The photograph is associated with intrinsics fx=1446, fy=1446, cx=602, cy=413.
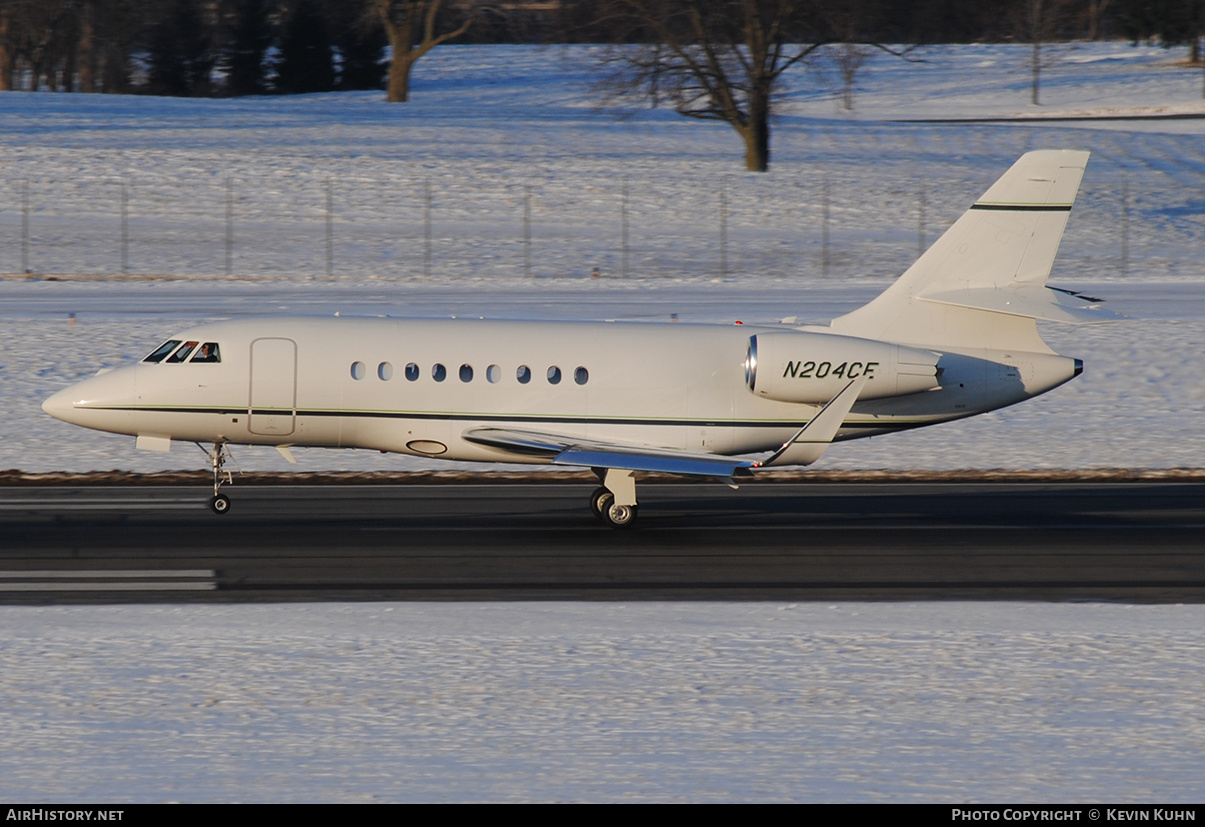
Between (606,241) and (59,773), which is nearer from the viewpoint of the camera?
(59,773)

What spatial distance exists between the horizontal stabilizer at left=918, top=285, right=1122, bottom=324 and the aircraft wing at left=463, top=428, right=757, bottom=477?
3.96 meters

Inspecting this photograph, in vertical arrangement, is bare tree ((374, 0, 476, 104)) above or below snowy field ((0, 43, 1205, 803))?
above

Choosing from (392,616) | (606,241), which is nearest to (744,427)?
(392,616)

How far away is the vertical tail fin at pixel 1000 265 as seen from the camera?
19.9 m

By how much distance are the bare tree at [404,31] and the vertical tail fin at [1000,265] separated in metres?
53.2

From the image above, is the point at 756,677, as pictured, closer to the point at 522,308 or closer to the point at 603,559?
the point at 603,559

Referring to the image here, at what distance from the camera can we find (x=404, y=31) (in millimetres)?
73625

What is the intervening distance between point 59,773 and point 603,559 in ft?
28.2

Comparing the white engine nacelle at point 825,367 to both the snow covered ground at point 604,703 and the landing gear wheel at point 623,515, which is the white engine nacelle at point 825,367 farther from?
the snow covered ground at point 604,703

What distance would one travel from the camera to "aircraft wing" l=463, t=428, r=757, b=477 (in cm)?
→ 1841

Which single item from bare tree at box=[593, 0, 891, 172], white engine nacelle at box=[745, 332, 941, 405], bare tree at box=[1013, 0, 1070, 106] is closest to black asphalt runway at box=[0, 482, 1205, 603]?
white engine nacelle at box=[745, 332, 941, 405]

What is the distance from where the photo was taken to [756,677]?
12.1 m

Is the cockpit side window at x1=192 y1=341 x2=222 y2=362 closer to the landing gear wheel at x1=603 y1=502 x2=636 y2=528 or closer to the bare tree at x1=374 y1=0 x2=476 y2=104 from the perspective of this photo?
the landing gear wheel at x1=603 y1=502 x2=636 y2=528

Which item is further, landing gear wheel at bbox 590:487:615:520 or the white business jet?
landing gear wheel at bbox 590:487:615:520
